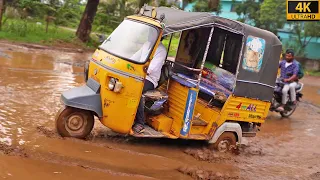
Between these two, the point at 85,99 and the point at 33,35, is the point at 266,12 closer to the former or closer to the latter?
the point at 33,35

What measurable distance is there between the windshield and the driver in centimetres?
631

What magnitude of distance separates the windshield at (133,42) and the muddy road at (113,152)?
145 cm

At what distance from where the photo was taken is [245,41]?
23.0ft

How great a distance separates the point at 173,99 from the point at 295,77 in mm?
5863

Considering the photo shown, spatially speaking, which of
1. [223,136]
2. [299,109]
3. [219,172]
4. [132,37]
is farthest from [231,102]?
[299,109]

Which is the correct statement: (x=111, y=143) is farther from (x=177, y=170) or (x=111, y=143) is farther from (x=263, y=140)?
(x=263, y=140)

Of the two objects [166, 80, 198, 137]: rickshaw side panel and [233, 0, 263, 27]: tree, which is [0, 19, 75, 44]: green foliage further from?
[233, 0, 263, 27]: tree

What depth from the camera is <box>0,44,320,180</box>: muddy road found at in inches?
205

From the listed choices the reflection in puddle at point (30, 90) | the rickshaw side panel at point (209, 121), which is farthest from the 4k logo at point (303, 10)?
the reflection in puddle at point (30, 90)

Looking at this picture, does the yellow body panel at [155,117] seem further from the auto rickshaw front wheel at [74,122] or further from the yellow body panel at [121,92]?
the auto rickshaw front wheel at [74,122]

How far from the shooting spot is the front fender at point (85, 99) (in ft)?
19.6

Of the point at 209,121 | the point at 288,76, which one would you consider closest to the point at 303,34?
the point at 288,76

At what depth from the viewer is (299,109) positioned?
13914 millimetres

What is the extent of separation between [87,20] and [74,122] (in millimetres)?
14829
